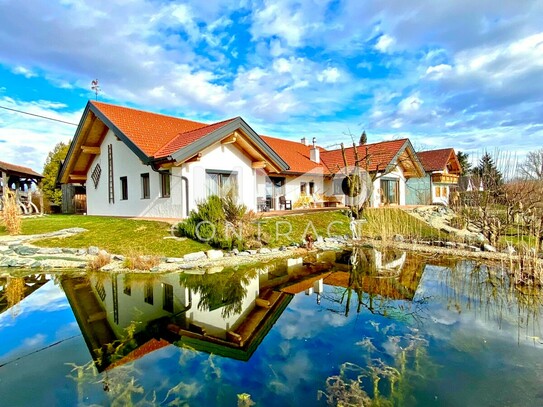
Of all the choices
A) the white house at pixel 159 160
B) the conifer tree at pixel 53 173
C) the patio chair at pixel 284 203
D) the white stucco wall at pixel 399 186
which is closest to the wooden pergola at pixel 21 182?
the conifer tree at pixel 53 173

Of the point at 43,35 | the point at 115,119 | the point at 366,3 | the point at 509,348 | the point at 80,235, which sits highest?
the point at 43,35

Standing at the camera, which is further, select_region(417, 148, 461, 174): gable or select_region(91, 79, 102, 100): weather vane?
select_region(417, 148, 461, 174): gable

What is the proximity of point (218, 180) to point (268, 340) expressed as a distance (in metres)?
11.1

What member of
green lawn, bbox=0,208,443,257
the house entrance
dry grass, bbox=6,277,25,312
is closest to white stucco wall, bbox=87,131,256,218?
green lawn, bbox=0,208,443,257

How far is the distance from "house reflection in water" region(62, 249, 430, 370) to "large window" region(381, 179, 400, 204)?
15.1 m

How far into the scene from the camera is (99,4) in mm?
10617

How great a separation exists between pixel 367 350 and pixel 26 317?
5.66m

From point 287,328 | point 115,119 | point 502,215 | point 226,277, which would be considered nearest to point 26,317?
point 226,277

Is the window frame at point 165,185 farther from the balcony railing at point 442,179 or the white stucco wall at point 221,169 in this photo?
the balcony railing at point 442,179

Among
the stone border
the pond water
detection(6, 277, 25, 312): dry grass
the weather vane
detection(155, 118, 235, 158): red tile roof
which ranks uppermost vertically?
the weather vane

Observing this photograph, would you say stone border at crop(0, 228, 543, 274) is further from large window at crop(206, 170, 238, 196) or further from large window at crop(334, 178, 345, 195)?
large window at crop(334, 178, 345, 195)

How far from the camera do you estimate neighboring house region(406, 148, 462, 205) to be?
94.5 feet

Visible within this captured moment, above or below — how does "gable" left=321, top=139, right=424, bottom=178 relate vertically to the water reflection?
above

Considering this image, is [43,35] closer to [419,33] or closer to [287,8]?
[287,8]
